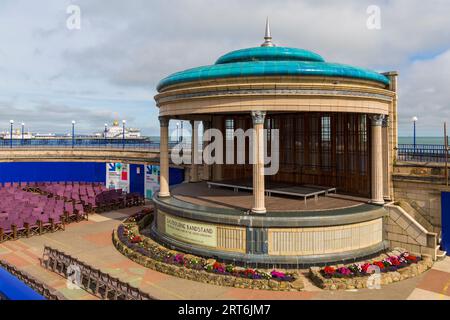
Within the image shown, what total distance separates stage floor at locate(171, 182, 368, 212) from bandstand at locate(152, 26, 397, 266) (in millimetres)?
54

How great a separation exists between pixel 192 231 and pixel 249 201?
12.6ft

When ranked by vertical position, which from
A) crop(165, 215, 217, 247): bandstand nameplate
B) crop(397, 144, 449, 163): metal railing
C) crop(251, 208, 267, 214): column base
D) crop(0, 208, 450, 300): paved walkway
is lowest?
crop(0, 208, 450, 300): paved walkway

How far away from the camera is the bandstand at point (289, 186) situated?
15.1m

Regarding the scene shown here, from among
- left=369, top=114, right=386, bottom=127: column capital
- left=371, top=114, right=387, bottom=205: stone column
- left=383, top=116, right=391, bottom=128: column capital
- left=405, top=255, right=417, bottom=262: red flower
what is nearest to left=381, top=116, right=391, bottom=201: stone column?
left=383, top=116, right=391, bottom=128: column capital

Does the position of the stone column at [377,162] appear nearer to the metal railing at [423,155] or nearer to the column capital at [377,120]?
the column capital at [377,120]

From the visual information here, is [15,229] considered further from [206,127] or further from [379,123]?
[379,123]

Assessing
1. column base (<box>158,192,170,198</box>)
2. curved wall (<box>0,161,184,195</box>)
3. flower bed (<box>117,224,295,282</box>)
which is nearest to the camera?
flower bed (<box>117,224,295,282</box>)

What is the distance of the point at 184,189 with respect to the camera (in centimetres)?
2295

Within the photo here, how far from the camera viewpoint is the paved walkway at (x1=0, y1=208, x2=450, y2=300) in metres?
12.7

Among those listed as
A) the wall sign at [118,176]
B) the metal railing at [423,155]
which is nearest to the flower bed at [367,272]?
the metal railing at [423,155]

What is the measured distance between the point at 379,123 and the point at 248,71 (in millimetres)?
7508

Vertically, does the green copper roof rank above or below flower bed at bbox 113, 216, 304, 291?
above

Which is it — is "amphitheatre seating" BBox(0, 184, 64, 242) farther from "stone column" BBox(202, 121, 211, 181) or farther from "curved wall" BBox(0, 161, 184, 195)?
"curved wall" BBox(0, 161, 184, 195)
